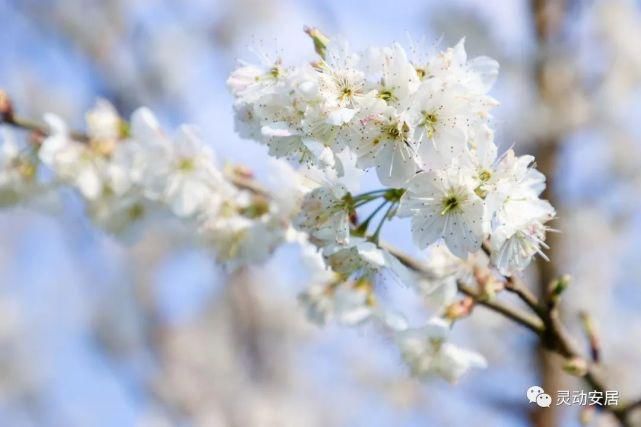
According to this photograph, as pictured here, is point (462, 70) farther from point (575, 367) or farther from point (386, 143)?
point (575, 367)

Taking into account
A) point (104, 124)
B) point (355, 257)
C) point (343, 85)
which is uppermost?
point (104, 124)

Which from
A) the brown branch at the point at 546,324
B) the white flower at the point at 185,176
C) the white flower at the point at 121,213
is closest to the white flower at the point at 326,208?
the brown branch at the point at 546,324

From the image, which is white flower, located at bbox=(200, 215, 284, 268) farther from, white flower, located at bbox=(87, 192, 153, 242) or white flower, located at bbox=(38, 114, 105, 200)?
white flower, located at bbox=(38, 114, 105, 200)

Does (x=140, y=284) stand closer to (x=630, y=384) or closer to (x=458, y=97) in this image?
(x=630, y=384)

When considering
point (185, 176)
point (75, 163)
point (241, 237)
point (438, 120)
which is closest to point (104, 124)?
point (75, 163)

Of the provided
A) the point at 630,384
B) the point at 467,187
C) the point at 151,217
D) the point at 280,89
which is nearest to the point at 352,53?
the point at 280,89

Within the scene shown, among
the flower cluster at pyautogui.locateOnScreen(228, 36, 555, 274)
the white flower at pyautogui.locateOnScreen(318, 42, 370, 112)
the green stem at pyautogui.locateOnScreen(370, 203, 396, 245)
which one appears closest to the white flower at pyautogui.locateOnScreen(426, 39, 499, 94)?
the flower cluster at pyautogui.locateOnScreen(228, 36, 555, 274)
